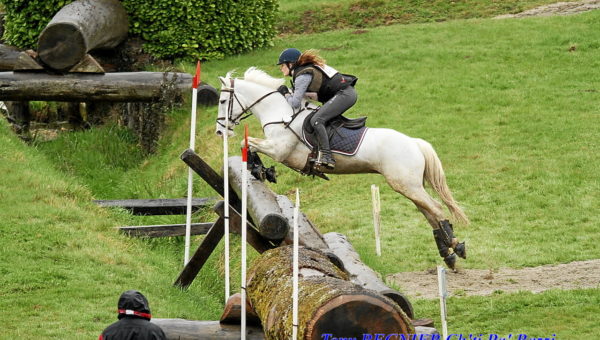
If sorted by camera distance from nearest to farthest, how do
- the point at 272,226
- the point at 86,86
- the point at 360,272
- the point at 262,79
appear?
1. the point at 360,272
2. the point at 272,226
3. the point at 262,79
4. the point at 86,86

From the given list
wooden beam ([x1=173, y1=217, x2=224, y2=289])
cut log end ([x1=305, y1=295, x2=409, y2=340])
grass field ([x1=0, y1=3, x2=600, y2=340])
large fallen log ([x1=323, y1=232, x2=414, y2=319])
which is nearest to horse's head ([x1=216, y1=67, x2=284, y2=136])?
wooden beam ([x1=173, y1=217, x2=224, y2=289])

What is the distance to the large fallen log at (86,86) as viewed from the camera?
20.4 metres

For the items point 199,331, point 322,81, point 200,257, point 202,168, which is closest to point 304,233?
point 200,257

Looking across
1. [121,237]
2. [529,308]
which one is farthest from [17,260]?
[529,308]

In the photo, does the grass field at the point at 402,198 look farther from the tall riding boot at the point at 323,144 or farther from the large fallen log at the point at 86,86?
the tall riding boot at the point at 323,144

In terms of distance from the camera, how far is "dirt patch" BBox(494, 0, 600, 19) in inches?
1016

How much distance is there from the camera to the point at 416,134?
760 inches

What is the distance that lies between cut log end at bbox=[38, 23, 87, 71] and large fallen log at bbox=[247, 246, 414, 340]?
1206 cm

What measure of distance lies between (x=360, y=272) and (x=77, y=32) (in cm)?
1060

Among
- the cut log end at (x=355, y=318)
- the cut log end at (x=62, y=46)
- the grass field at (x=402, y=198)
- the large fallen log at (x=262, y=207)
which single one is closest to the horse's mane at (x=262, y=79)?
the large fallen log at (x=262, y=207)

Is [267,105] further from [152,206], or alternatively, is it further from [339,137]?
[152,206]

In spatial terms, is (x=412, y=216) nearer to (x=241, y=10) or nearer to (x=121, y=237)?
(x=121, y=237)

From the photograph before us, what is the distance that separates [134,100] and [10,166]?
4.45m

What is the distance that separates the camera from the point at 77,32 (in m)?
20.1
